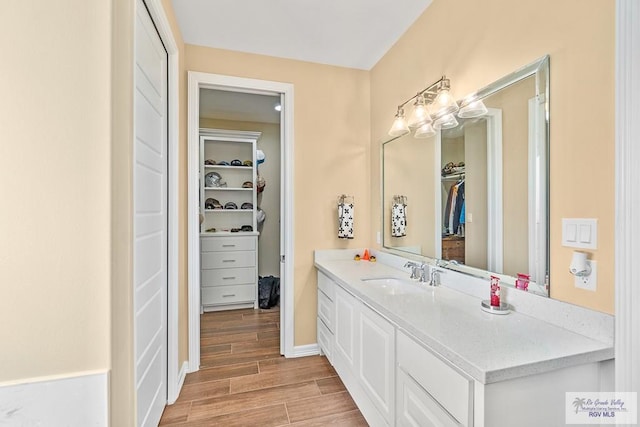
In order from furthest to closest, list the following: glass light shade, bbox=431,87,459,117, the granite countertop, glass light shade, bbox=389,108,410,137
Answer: glass light shade, bbox=389,108,410,137 → glass light shade, bbox=431,87,459,117 → the granite countertop

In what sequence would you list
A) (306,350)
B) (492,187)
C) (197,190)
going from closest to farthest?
(492,187) → (197,190) → (306,350)

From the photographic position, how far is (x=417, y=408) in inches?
44.3

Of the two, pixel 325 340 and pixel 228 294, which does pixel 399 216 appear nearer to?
pixel 325 340

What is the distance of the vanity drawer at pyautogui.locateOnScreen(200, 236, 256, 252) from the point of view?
141 inches

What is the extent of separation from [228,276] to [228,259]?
0.69 feet

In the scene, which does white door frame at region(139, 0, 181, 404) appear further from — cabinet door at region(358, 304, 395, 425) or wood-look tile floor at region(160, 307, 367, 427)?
cabinet door at region(358, 304, 395, 425)

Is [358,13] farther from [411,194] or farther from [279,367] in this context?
[279,367]

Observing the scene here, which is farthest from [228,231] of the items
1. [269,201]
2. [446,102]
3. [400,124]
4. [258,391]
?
[446,102]

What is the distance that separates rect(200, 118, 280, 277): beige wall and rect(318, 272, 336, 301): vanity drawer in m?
2.02

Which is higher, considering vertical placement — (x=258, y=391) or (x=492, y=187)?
(x=492, y=187)

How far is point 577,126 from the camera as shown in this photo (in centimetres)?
108

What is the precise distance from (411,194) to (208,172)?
2.78 m

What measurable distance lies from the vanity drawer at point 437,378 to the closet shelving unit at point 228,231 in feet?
9.09
